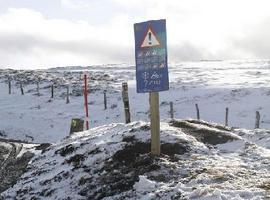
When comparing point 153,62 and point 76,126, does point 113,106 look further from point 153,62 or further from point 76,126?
point 153,62

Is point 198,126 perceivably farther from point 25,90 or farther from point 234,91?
point 25,90

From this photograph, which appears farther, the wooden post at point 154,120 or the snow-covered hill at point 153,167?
the wooden post at point 154,120

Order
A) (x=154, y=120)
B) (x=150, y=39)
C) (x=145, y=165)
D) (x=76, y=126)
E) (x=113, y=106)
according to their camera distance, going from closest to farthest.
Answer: (x=145, y=165) < (x=150, y=39) < (x=154, y=120) < (x=76, y=126) < (x=113, y=106)

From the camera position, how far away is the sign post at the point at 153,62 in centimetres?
1042

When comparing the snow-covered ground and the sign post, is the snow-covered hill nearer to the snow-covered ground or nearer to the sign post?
the sign post

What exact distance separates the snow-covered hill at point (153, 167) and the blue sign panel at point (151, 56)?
53.7 inches

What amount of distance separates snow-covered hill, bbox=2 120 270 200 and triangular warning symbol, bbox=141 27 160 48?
2.08 meters

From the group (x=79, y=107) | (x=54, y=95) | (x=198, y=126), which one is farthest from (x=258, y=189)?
(x=54, y=95)

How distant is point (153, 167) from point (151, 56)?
2117 millimetres

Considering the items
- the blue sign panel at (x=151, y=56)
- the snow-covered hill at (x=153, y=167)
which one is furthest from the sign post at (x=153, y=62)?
the snow-covered hill at (x=153, y=167)

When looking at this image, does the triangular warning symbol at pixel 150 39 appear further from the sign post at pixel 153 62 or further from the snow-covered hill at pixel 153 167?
the snow-covered hill at pixel 153 167

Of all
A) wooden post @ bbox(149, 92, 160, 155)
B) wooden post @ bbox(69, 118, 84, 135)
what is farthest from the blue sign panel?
wooden post @ bbox(69, 118, 84, 135)

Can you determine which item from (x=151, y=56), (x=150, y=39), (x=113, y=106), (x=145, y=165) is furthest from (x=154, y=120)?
(x=113, y=106)

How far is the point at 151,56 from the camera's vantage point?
10.5 meters
